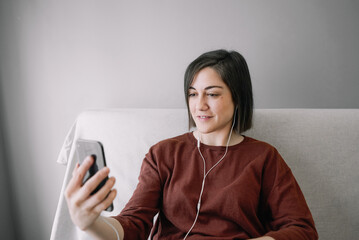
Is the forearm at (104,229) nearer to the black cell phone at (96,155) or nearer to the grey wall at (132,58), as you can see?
the black cell phone at (96,155)

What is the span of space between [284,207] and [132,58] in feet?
3.39

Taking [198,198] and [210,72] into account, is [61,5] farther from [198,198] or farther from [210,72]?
[198,198]

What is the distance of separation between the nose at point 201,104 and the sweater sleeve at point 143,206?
0.84 feet

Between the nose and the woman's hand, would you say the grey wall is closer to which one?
the nose

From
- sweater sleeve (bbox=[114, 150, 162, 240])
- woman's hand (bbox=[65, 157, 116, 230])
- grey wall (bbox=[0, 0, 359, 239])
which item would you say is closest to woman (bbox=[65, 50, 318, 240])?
sweater sleeve (bbox=[114, 150, 162, 240])

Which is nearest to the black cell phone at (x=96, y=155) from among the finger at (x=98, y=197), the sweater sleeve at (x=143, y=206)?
the finger at (x=98, y=197)

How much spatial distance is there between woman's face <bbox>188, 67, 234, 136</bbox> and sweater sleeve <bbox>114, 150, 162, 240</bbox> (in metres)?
0.24

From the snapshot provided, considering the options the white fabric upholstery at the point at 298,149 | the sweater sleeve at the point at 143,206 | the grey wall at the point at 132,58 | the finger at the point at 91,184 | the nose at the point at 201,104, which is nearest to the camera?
the finger at the point at 91,184

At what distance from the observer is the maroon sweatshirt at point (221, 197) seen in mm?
816

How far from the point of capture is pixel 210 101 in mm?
894

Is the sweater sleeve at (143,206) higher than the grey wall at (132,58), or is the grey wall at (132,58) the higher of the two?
the grey wall at (132,58)

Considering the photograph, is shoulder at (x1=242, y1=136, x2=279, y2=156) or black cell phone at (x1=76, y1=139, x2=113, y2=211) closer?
black cell phone at (x1=76, y1=139, x2=113, y2=211)

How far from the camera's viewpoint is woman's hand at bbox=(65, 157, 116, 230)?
54cm

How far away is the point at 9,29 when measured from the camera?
1400 mm
